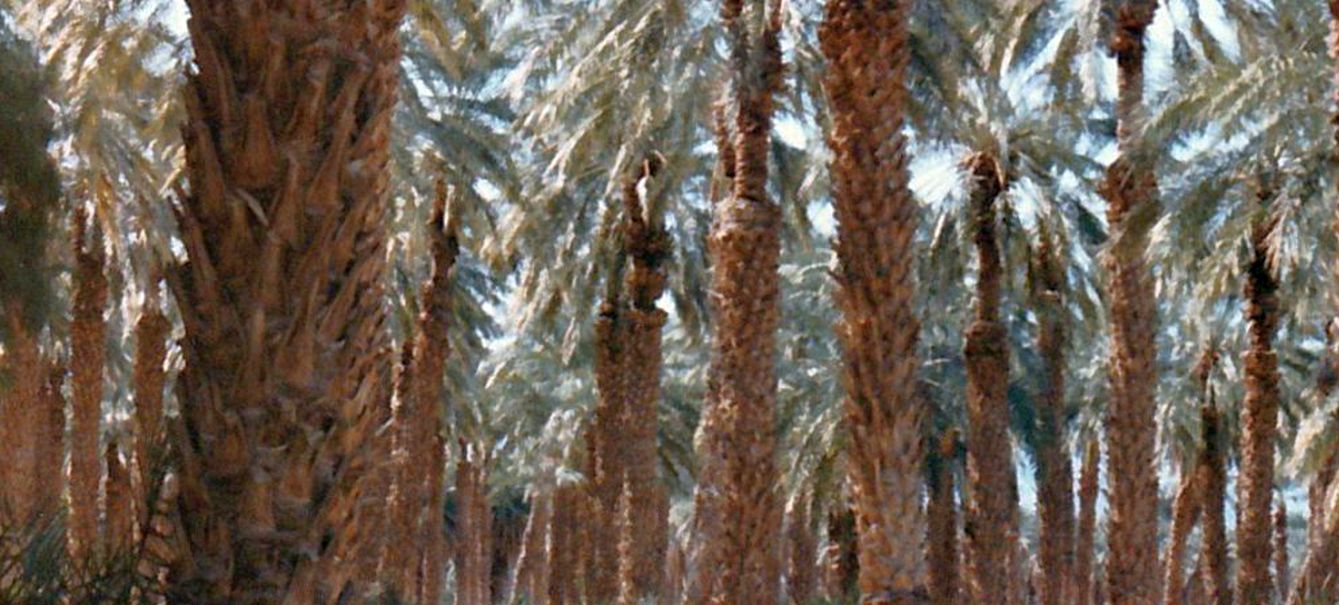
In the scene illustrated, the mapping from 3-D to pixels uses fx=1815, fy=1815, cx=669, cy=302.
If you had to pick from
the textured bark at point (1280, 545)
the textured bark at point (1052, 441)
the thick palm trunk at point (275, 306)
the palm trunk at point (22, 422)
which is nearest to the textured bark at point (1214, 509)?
the textured bark at point (1052, 441)

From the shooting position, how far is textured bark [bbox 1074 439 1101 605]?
3358cm

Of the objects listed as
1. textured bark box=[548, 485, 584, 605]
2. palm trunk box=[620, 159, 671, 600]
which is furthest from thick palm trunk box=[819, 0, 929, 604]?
textured bark box=[548, 485, 584, 605]

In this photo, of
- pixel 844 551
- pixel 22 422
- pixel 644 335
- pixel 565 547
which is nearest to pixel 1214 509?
pixel 844 551

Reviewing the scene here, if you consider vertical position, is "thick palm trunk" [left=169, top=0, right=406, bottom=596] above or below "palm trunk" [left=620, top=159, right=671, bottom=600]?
below

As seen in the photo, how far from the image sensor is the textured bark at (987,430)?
2338cm

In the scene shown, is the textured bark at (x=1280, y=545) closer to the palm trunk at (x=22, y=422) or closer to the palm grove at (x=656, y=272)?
the palm grove at (x=656, y=272)

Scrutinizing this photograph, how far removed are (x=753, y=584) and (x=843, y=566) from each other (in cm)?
1554

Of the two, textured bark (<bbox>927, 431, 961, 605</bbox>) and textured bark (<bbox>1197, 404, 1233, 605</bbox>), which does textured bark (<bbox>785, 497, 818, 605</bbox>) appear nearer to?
textured bark (<bbox>927, 431, 961, 605</bbox>)

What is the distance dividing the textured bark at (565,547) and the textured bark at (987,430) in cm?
835

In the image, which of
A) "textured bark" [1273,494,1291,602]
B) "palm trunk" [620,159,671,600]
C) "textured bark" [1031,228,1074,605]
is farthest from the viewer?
"textured bark" [1273,494,1291,602]

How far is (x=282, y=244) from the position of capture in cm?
561

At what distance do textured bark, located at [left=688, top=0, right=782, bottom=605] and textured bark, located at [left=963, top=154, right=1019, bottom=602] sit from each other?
6.35 meters

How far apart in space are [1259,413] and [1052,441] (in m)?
5.48

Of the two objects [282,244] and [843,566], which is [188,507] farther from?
[843,566]
